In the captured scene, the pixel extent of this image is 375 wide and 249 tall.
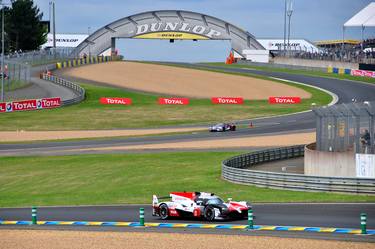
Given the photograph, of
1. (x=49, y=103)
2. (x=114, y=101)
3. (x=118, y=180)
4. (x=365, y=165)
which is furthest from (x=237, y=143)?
(x=114, y=101)

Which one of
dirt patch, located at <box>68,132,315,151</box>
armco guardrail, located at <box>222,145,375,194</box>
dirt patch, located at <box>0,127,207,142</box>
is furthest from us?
dirt patch, located at <box>0,127,207,142</box>

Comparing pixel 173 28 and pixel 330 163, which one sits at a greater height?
pixel 173 28

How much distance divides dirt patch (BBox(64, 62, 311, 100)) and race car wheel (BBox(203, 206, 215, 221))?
230ft

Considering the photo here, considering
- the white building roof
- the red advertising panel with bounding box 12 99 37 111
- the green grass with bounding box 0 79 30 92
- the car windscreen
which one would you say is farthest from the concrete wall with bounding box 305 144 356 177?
the white building roof

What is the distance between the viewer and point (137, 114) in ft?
282

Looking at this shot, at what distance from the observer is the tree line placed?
165 meters

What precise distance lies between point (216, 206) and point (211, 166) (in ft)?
57.8

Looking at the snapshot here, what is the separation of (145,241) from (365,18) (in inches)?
4239

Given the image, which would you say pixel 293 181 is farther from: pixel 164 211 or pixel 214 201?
pixel 164 211

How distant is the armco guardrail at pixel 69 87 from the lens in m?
93.2

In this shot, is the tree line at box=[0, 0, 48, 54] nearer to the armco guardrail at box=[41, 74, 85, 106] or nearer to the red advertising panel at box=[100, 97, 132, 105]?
the armco guardrail at box=[41, 74, 85, 106]

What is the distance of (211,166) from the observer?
47.3 metres

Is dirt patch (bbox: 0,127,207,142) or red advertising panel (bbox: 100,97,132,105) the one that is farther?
red advertising panel (bbox: 100,97,132,105)

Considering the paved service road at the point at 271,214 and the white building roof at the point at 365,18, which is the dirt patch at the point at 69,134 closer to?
the paved service road at the point at 271,214
